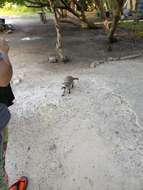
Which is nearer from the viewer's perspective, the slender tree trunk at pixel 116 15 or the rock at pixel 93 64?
the rock at pixel 93 64

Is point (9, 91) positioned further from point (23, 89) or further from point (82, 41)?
point (82, 41)

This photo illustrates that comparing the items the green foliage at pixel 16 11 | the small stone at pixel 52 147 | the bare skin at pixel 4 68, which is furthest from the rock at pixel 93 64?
the green foliage at pixel 16 11

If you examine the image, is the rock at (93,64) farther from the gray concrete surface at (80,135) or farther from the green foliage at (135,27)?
the green foliage at (135,27)

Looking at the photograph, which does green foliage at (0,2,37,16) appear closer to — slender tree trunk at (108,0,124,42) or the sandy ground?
slender tree trunk at (108,0,124,42)

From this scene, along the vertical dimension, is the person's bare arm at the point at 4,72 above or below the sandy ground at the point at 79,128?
above

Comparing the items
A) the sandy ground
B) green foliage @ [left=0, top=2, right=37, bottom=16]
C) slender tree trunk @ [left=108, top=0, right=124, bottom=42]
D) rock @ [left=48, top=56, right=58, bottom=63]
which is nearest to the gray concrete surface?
the sandy ground

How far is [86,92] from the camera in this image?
636 cm

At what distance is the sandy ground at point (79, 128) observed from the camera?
4043mm

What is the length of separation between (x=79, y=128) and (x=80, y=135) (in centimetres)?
21

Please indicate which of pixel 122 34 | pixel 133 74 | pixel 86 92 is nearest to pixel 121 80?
pixel 133 74

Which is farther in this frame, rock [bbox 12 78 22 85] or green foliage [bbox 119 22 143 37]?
green foliage [bbox 119 22 143 37]

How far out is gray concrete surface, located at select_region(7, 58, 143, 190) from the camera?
4.02 m

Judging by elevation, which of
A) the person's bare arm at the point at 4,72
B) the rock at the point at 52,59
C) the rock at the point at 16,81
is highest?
the person's bare arm at the point at 4,72

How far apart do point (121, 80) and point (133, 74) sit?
463 millimetres
